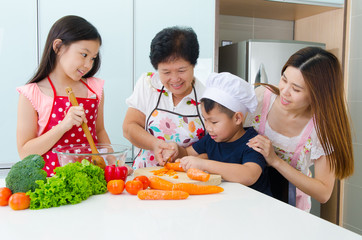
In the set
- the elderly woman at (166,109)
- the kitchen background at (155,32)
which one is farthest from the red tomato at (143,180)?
the kitchen background at (155,32)

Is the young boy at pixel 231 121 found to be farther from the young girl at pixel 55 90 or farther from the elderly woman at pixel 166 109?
the young girl at pixel 55 90

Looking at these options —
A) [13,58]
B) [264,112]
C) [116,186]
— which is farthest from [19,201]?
[13,58]

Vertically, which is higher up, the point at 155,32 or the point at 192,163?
the point at 155,32

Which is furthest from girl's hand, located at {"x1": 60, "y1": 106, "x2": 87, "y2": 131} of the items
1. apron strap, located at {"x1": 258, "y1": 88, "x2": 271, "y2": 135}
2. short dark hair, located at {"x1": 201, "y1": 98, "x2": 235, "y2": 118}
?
apron strap, located at {"x1": 258, "y1": 88, "x2": 271, "y2": 135}

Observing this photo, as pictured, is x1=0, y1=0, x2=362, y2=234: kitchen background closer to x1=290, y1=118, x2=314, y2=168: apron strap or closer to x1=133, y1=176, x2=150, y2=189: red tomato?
x1=290, y1=118, x2=314, y2=168: apron strap

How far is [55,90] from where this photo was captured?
4.65 ft

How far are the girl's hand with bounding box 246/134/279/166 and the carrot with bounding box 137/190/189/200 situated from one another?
40cm

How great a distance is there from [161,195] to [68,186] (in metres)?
0.23

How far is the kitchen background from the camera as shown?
2.10m

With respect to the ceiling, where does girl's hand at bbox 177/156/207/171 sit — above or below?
below

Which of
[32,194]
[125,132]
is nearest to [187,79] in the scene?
[125,132]

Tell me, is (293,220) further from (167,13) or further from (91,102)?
(167,13)

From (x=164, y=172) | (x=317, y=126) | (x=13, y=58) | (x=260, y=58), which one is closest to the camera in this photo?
(x=164, y=172)

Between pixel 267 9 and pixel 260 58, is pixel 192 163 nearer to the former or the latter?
pixel 260 58
